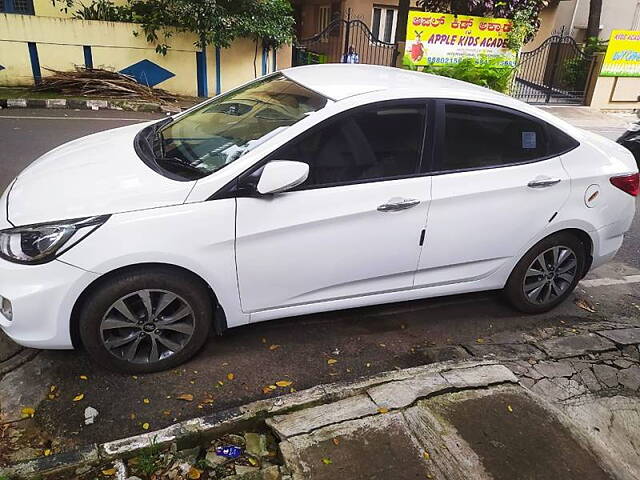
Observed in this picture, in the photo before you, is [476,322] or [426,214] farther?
[476,322]

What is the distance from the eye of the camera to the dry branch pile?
11.1 meters

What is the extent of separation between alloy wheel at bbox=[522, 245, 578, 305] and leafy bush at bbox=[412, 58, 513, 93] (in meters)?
9.66

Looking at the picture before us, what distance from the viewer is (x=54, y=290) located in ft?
8.98

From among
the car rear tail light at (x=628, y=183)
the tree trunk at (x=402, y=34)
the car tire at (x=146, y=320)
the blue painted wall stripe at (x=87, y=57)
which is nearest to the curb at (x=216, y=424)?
the car tire at (x=146, y=320)

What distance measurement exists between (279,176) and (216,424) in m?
1.36

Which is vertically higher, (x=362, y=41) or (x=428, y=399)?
(x=362, y=41)

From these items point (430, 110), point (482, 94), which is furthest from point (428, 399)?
point (482, 94)

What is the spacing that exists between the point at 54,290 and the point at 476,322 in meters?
2.96

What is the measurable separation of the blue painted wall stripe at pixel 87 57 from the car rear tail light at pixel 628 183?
11.0 m

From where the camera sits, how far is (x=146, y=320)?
9.84 feet

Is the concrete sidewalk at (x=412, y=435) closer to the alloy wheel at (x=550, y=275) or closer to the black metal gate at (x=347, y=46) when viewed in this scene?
the alloy wheel at (x=550, y=275)

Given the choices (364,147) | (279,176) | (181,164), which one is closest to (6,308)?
(181,164)

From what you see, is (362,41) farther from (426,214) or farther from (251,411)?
(251,411)

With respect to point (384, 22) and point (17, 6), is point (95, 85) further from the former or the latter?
point (384, 22)
